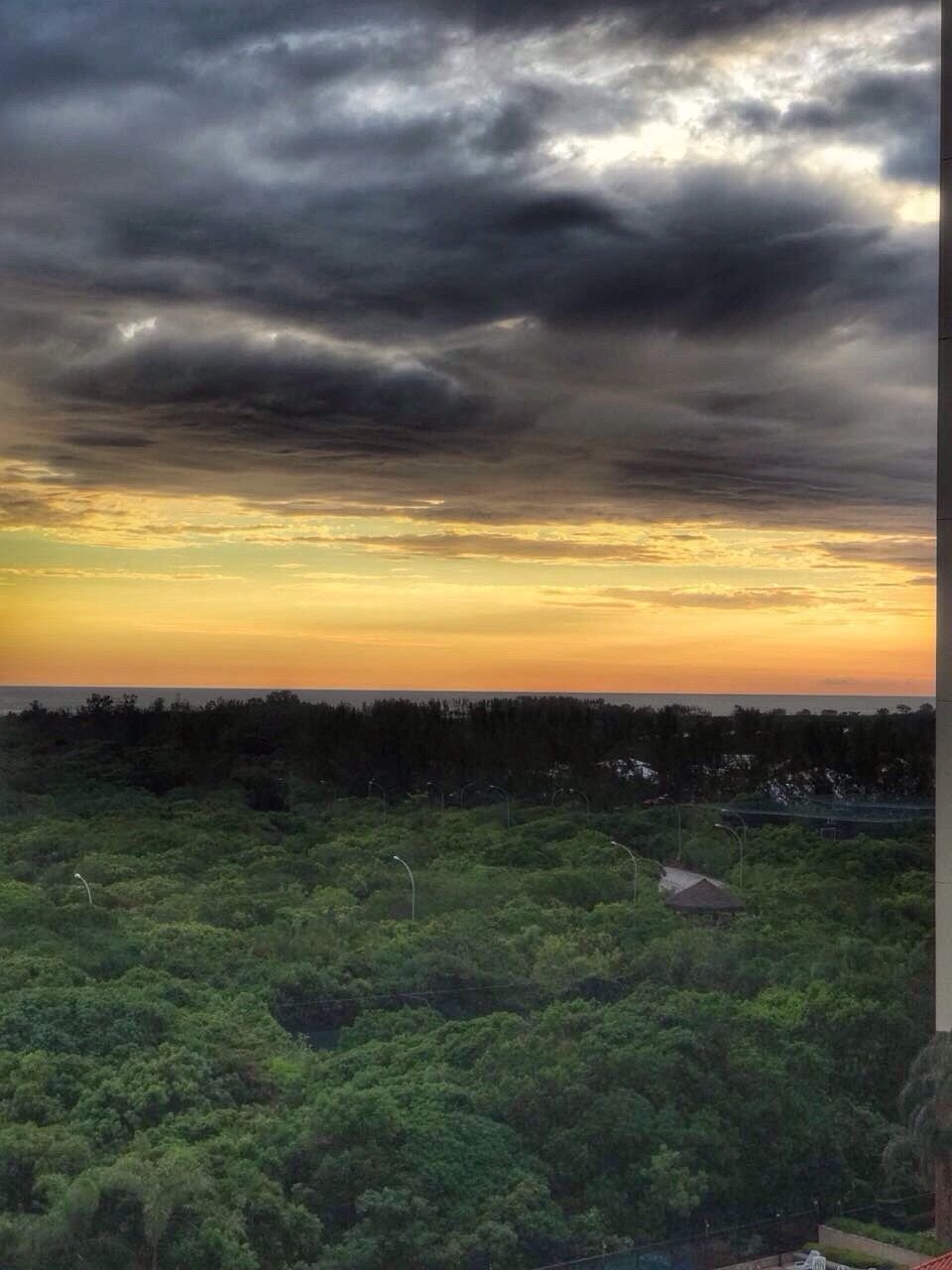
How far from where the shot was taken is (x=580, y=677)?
627 centimetres

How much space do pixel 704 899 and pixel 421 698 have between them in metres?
1.61

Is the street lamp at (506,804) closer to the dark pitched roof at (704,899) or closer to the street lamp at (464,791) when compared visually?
the street lamp at (464,791)

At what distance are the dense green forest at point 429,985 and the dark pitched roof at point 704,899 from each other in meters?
0.06

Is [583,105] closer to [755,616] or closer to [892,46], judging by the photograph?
[892,46]

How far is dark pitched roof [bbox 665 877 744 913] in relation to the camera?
21.2ft

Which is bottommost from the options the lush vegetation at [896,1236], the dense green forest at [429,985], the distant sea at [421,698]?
the lush vegetation at [896,1236]

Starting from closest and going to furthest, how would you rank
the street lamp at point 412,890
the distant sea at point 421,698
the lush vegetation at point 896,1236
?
the lush vegetation at point 896,1236, the distant sea at point 421,698, the street lamp at point 412,890

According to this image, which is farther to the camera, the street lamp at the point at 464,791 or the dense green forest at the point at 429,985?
the street lamp at the point at 464,791

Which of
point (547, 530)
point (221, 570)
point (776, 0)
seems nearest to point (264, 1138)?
point (221, 570)

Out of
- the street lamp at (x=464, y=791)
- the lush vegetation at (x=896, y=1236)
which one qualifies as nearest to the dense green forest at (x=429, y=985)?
the street lamp at (x=464, y=791)

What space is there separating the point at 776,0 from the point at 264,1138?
15.8ft

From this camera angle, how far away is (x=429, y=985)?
19.9 ft

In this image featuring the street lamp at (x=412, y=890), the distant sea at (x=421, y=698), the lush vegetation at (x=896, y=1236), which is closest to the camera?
the lush vegetation at (x=896, y=1236)

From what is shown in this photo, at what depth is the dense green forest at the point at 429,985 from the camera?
480cm
